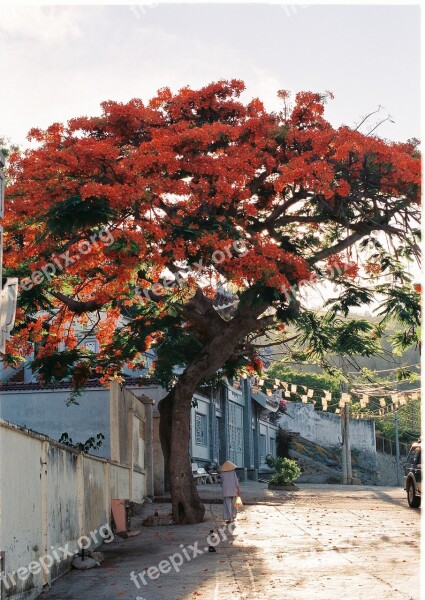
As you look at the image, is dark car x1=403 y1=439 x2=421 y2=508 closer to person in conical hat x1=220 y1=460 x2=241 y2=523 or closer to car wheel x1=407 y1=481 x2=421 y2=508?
car wheel x1=407 y1=481 x2=421 y2=508

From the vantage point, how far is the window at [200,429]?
4209 cm

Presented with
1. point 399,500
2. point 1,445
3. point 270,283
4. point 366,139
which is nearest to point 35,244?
point 270,283

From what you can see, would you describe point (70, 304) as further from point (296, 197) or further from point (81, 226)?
point (296, 197)

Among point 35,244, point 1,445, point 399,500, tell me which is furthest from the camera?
point 399,500

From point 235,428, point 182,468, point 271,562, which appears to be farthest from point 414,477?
point 235,428

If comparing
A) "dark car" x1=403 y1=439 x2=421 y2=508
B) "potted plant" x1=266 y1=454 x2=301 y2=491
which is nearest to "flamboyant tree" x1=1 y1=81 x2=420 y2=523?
"dark car" x1=403 y1=439 x2=421 y2=508

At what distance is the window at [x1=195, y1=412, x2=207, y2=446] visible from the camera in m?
42.1

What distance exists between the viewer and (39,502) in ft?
38.9

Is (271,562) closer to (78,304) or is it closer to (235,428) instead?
(78,304)

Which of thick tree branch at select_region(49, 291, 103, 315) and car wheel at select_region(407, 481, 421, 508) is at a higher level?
thick tree branch at select_region(49, 291, 103, 315)

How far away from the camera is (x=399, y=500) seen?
30.7 m

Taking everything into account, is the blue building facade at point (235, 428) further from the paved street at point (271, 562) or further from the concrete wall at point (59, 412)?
the paved street at point (271, 562)

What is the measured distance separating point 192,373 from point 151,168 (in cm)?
513

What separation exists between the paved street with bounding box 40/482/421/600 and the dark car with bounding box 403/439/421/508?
1.28m
